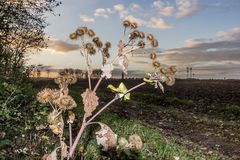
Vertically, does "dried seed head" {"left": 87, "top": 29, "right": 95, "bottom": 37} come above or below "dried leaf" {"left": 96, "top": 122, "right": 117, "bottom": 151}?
above

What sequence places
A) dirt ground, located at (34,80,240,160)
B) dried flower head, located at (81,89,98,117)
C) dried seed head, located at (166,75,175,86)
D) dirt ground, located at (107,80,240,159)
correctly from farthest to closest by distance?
dirt ground, located at (107,80,240,159), dirt ground, located at (34,80,240,160), dried seed head, located at (166,75,175,86), dried flower head, located at (81,89,98,117)

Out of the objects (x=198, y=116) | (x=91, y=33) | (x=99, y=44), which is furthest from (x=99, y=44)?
(x=198, y=116)

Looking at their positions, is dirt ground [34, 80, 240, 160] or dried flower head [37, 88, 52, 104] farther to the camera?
dirt ground [34, 80, 240, 160]

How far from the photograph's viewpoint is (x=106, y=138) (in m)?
3.57

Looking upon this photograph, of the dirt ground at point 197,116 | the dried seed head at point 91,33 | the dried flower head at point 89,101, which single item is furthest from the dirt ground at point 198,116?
the dried flower head at point 89,101

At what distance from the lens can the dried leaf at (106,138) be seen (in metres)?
3.45

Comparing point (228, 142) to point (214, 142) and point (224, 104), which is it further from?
point (224, 104)

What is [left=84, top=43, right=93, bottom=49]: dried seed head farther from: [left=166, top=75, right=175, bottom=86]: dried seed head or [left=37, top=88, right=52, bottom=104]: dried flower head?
[left=166, top=75, right=175, bottom=86]: dried seed head

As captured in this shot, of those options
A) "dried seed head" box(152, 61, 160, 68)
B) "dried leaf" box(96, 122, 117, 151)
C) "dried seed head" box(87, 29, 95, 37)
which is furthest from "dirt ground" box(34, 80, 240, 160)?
"dried seed head" box(87, 29, 95, 37)

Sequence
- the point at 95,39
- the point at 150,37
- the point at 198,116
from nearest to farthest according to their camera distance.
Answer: the point at 150,37, the point at 95,39, the point at 198,116

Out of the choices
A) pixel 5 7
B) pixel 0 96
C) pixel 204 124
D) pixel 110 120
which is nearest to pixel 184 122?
pixel 204 124

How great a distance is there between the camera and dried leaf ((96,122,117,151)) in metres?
3.45

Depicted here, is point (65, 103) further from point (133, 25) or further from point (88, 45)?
point (133, 25)

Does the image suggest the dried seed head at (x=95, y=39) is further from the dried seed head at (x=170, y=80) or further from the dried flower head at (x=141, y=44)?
the dried seed head at (x=170, y=80)
